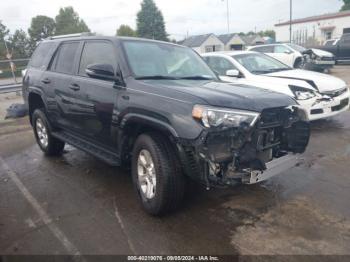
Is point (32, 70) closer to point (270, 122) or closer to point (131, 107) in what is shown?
point (131, 107)

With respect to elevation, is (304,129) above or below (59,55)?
below

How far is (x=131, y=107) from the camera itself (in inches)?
136

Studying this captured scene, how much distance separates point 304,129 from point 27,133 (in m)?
6.62

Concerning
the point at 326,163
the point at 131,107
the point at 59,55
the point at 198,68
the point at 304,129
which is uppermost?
the point at 59,55

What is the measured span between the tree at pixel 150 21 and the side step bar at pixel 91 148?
62045 millimetres

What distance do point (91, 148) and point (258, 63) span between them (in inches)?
194

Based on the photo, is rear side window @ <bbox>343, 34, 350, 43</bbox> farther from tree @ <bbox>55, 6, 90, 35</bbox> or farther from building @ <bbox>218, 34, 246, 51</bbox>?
tree @ <bbox>55, 6, 90, 35</bbox>

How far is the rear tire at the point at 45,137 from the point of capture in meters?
5.47

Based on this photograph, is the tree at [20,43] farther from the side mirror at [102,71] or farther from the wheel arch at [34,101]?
the side mirror at [102,71]

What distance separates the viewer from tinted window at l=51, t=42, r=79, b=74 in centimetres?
469

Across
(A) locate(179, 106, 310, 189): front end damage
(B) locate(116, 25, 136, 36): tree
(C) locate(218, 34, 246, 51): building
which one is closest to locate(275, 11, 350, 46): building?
(C) locate(218, 34, 246, 51): building

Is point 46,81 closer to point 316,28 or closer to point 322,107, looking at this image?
point 322,107

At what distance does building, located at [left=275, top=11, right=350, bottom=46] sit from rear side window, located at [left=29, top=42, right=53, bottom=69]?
143 ft

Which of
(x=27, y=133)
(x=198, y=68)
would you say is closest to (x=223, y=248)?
(x=198, y=68)
